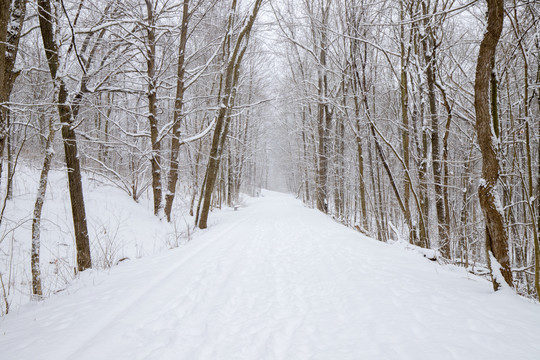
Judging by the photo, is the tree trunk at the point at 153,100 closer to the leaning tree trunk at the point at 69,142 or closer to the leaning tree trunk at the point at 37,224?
the leaning tree trunk at the point at 69,142

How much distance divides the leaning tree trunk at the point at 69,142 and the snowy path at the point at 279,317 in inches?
69.1

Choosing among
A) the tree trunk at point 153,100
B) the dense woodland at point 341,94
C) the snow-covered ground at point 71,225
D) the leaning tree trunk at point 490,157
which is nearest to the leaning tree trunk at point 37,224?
the dense woodland at point 341,94

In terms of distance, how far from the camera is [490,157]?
2344mm

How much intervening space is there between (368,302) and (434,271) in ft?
5.11

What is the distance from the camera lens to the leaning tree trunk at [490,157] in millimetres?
2266

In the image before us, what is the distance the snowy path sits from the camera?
5.34 ft

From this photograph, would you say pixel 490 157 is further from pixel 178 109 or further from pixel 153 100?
pixel 153 100

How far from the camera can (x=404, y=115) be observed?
6.00 metres

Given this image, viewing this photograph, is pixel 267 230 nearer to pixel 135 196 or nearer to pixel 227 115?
pixel 227 115

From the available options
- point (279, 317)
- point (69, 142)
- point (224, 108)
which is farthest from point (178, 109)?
point (279, 317)

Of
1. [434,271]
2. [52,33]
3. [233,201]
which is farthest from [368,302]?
[233,201]

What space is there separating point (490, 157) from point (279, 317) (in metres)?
2.55

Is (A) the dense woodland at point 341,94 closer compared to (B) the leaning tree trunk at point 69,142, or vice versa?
(A) the dense woodland at point 341,94

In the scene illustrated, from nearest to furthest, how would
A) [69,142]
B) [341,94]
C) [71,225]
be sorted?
[69,142] < [71,225] < [341,94]
